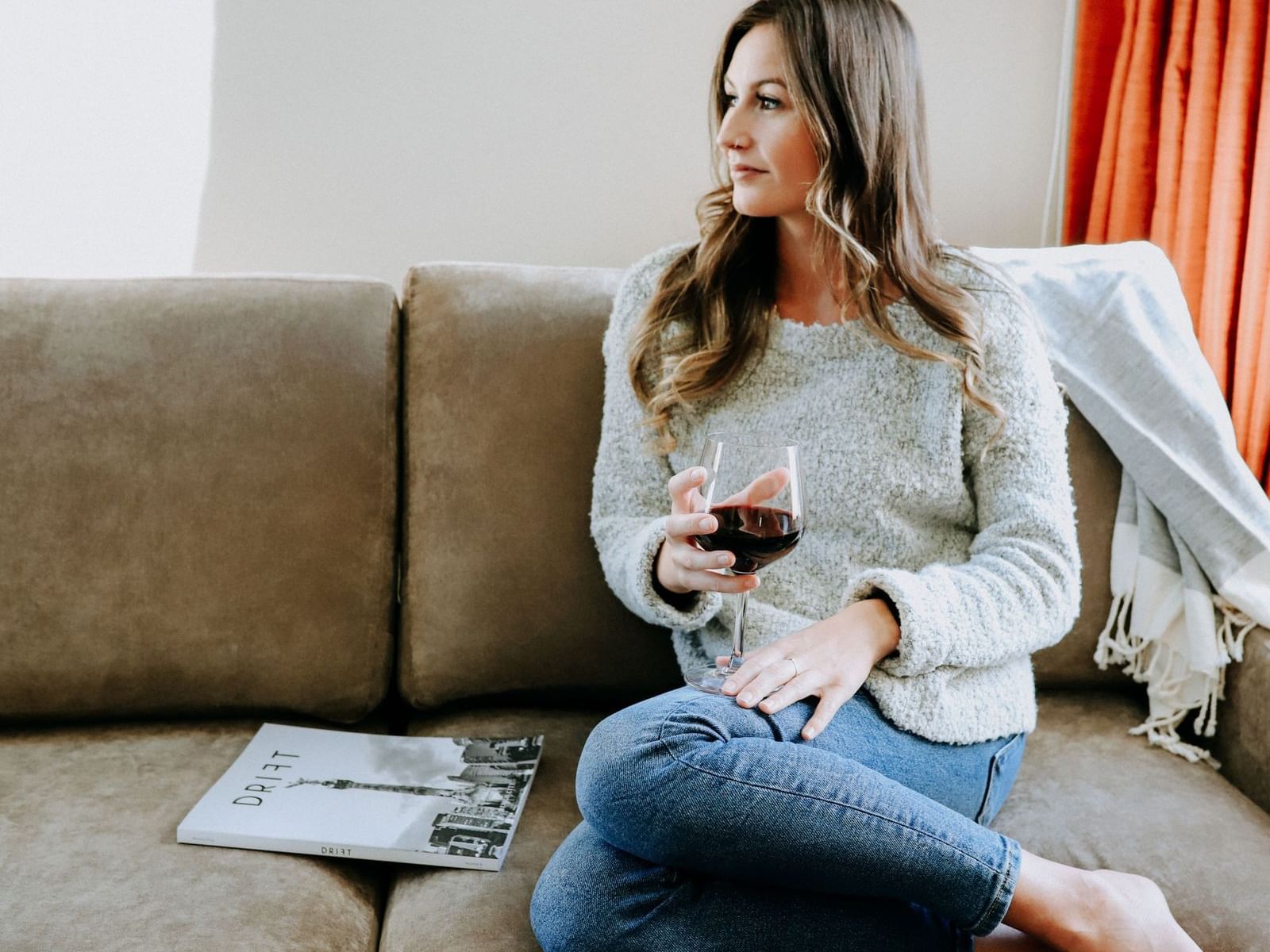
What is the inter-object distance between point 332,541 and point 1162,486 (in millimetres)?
1135

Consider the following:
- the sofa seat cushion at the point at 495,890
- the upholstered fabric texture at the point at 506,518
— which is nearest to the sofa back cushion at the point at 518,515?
the upholstered fabric texture at the point at 506,518

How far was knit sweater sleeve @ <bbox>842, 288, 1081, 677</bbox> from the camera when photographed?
3.88ft

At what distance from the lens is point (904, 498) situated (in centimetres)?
133

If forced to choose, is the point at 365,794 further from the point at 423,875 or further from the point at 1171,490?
the point at 1171,490

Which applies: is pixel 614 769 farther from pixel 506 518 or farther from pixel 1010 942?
pixel 506 518

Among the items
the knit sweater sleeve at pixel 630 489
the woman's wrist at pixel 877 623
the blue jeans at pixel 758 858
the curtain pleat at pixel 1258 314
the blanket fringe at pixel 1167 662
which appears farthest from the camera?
the curtain pleat at pixel 1258 314

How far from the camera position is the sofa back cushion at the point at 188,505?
1.41m

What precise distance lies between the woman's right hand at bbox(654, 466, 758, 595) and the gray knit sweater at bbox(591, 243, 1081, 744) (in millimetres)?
117

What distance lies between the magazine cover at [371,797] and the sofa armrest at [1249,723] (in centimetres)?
89

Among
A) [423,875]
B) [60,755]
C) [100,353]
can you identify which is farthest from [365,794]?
[100,353]

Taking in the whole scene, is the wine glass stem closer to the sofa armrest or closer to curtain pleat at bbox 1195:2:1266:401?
the sofa armrest

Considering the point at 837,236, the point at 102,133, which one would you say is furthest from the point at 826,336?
the point at 102,133

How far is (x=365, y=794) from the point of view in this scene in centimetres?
124

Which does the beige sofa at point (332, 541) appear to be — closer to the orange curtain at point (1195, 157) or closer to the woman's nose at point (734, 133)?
the woman's nose at point (734, 133)
